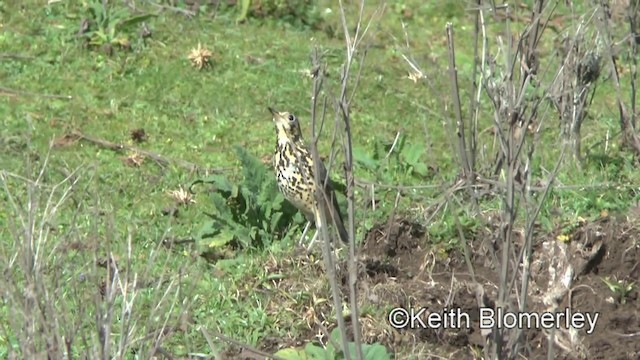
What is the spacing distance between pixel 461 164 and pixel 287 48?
162 inches

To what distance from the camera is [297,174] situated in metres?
7.12

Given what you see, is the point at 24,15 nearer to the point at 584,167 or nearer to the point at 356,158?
the point at 356,158

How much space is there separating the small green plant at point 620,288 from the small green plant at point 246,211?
1.90 metres

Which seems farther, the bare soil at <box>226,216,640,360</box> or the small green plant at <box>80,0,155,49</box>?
the small green plant at <box>80,0,155,49</box>

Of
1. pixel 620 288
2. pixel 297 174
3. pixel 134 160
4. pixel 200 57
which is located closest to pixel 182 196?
pixel 134 160

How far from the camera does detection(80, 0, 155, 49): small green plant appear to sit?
998 centimetres

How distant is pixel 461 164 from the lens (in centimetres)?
679

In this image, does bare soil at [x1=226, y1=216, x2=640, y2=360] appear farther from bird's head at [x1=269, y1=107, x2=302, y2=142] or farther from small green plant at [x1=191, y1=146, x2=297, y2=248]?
bird's head at [x1=269, y1=107, x2=302, y2=142]

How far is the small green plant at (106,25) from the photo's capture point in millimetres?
9977

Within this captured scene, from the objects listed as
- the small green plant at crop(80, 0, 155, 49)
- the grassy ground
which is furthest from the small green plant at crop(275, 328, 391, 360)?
the small green plant at crop(80, 0, 155, 49)

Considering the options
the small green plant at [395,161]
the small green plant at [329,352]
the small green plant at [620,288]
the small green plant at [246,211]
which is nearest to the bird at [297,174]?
the small green plant at [246,211]

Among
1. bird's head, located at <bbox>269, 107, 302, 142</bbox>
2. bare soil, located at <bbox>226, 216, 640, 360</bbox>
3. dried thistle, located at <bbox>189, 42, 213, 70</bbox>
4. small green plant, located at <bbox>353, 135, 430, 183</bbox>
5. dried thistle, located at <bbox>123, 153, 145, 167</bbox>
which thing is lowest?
dried thistle, located at <bbox>123, 153, 145, 167</bbox>

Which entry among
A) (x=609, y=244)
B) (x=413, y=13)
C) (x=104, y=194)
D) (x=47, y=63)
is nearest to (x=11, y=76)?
(x=47, y=63)

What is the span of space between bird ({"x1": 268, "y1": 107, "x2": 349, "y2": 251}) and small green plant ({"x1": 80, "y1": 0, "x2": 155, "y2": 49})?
296 centimetres
